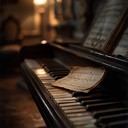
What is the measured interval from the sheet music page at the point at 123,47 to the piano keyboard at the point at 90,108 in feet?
0.90

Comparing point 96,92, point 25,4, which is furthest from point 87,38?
point 25,4

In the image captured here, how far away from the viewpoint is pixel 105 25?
7.02 ft

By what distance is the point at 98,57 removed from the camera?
1.74 metres

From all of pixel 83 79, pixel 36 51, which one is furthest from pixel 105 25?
pixel 36 51

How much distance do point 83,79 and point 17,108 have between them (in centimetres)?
204

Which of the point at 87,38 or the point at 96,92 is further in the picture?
the point at 87,38

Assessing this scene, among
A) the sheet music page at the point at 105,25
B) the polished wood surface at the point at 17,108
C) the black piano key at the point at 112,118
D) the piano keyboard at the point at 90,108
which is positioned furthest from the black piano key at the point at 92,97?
the polished wood surface at the point at 17,108

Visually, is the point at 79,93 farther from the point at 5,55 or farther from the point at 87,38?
the point at 5,55

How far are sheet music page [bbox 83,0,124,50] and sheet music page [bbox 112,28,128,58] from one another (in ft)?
0.61

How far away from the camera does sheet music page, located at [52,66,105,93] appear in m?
1.51

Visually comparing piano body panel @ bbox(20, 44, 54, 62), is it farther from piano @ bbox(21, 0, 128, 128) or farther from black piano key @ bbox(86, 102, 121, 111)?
black piano key @ bbox(86, 102, 121, 111)

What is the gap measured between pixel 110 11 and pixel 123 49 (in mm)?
586

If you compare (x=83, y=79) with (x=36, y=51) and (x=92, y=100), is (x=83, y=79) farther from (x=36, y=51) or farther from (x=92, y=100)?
(x=36, y=51)

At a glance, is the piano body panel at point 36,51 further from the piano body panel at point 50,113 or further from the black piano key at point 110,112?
the black piano key at point 110,112
